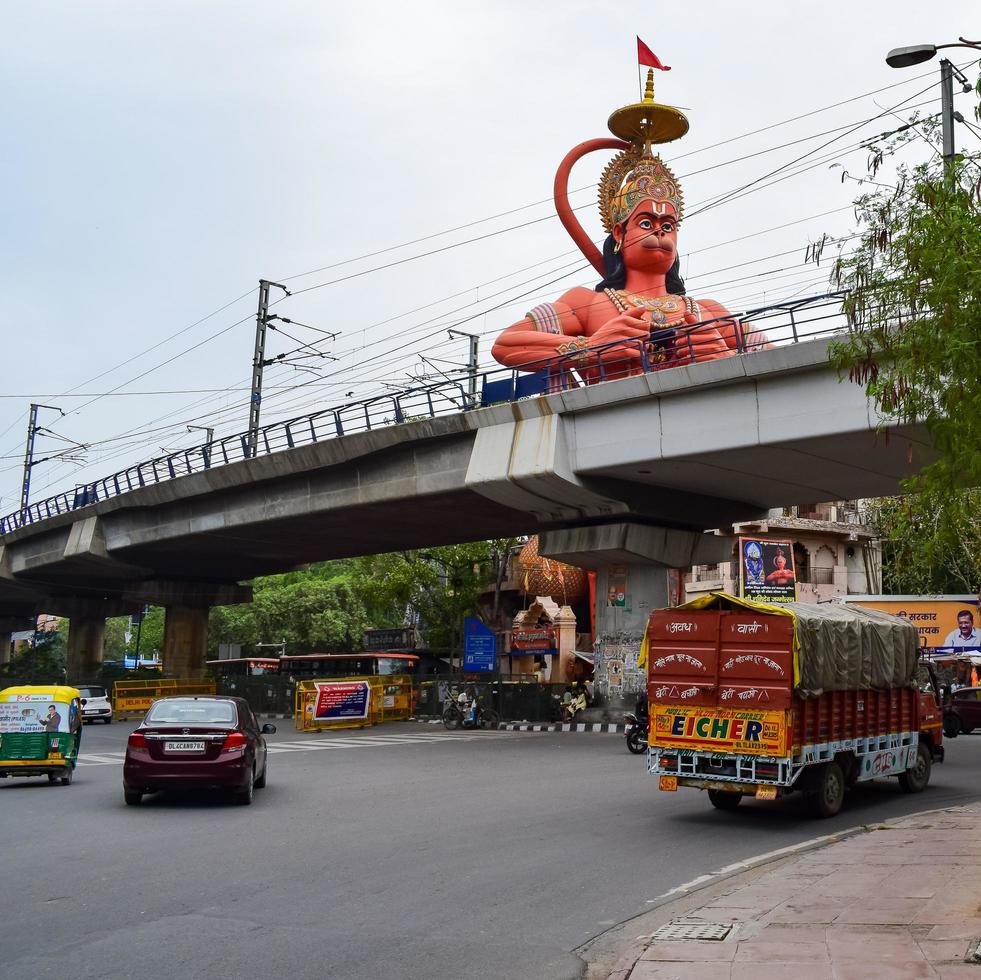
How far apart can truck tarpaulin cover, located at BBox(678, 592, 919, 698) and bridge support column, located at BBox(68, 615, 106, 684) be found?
5591 cm

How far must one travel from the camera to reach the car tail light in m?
13.9

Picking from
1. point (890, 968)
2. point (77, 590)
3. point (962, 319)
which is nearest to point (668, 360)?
point (962, 319)

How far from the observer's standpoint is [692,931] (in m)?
7.20

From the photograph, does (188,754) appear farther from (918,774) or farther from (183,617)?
(183,617)

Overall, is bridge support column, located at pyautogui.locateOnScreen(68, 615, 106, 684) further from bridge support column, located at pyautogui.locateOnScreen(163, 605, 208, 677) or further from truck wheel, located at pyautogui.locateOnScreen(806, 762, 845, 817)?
truck wheel, located at pyautogui.locateOnScreen(806, 762, 845, 817)

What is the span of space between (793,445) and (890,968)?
1675 cm

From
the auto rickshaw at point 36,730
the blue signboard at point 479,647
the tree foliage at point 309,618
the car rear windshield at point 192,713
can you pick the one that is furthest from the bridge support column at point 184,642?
the car rear windshield at point 192,713

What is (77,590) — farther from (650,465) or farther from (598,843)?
(598,843)

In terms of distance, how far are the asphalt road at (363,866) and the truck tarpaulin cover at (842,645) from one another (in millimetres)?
1712

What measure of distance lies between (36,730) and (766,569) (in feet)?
93.0

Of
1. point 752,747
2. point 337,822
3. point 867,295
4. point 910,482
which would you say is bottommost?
point 337,822

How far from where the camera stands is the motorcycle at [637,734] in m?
22.4

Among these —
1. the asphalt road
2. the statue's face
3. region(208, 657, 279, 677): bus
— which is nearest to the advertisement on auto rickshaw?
the asphalt road

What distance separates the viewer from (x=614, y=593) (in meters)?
30.0
